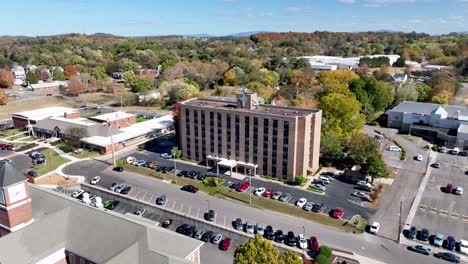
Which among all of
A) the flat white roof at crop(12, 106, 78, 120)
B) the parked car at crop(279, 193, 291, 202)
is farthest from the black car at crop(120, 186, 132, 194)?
the flat white roof at crop(12, 106, 78, 120)

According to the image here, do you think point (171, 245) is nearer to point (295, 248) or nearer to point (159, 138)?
point (295, 248)

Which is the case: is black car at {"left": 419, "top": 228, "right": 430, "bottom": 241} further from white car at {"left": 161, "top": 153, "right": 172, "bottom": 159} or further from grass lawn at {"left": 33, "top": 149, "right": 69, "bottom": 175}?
grass lawn at {"left": 33, "top": 149, "right": 69, "bottom": 175}

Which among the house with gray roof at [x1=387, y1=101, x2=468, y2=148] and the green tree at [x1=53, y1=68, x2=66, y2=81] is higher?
the green tree at [x1=53, y1=68, x2=66, y2=81]

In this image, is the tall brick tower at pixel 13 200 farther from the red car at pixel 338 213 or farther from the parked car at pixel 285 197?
the red car at pixel 338 213

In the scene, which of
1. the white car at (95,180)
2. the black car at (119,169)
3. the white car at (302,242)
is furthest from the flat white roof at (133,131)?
the white car at (302,242)

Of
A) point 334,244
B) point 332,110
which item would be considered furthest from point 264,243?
point 332,110

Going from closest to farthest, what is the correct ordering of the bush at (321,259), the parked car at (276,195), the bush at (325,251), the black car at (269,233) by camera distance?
the bush at (321,259) < the bush at (325,251) < the black car at (269,233) < the parked car at (276,195)
